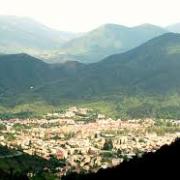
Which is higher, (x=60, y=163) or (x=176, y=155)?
(x=176, y=155)

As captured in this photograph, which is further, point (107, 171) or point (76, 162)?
point (76, 162)

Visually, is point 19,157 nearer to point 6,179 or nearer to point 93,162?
point 93,162

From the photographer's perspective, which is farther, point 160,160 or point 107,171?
point 107,171

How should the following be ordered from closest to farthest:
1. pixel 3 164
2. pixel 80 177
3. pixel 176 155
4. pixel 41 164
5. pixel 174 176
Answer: pixel 174 176, pixel 176 155, pixel 80 177, pixel 3 164, pixel 41 164

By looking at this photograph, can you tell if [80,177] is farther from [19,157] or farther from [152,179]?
[19,157]

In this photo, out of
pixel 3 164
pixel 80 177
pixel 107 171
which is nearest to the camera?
pixel 107 171

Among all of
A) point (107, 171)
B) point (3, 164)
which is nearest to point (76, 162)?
point (3, 164)

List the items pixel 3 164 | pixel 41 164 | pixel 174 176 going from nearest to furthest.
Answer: pixel 174 176, pixel 3 164, pixel 41 164

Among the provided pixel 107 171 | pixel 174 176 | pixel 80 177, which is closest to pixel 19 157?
pixel 80 177

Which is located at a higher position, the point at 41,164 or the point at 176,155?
the point at 176,155
